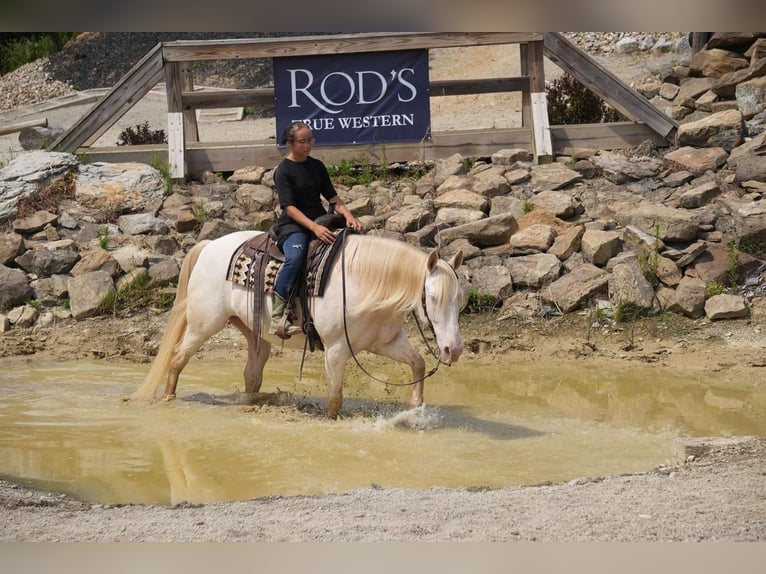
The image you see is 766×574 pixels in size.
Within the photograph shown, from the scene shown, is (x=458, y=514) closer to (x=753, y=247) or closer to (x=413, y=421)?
(x=413, y=421)

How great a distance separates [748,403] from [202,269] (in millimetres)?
5245

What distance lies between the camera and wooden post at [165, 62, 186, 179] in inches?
552

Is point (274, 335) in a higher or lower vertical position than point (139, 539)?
higher

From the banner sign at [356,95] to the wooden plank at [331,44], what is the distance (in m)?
0.17

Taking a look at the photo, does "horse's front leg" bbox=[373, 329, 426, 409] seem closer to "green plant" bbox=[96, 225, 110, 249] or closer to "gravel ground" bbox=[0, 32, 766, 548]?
"gravel ground" bbox=[0, 32, 766, 548]

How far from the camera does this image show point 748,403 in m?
8.54

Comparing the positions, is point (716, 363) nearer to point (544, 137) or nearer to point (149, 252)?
point (544, 137)

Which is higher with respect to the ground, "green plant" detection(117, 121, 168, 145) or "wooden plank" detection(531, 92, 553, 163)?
"green plant" detection(117, 121, 168, 145)

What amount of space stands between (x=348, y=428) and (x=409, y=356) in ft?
2.66

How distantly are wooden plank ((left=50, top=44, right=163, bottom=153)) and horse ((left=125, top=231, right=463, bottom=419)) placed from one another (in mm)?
6273

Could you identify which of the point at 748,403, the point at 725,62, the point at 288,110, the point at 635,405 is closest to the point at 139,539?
the point at 635,405

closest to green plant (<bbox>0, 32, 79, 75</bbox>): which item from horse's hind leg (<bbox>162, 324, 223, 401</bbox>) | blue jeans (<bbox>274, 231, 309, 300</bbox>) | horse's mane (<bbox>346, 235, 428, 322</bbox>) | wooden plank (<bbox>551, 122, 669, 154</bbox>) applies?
wooden plank (<bbox>551, 122, 669, 154</bbox>)

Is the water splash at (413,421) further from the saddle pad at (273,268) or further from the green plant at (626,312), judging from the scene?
the green plant at (626,312)
